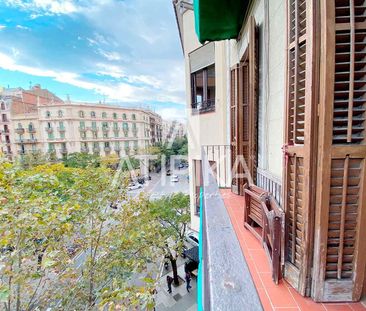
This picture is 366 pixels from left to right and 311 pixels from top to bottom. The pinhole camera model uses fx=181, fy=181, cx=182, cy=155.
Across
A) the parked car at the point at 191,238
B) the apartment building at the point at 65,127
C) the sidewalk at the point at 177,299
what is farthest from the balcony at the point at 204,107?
the apartment building at the point at 65,127

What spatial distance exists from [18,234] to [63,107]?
972 inches

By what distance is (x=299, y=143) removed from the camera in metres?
1.07

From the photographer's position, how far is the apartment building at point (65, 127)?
2217 centimetres

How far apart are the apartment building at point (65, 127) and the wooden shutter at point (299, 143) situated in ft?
82.3

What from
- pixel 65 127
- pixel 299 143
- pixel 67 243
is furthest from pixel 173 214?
pixel 65 127

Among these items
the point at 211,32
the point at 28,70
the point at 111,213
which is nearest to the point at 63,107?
the point at 28,70

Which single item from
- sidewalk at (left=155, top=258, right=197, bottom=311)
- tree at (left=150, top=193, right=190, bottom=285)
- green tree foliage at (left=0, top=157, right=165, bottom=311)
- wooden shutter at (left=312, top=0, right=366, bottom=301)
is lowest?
sidewalk at (left=155, top=258, right=197, bottom=311)

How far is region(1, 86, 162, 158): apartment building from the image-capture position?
22172mm

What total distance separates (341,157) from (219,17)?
8.59 ft

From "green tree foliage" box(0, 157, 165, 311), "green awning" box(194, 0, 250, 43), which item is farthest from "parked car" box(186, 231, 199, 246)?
"green awning" box(194, 0, 250, 43)

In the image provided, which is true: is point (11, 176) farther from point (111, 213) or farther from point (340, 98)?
point (340, 98)

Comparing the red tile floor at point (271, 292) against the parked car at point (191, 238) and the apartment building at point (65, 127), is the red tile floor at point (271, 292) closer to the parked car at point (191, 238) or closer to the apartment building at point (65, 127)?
the parked car at point (191, 238)

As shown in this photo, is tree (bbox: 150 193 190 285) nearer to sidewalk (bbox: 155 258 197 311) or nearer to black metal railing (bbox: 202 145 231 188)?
sidewalk (bbox: 155 258 197 311)

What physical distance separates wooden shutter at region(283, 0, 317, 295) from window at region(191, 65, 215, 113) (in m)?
3.73
